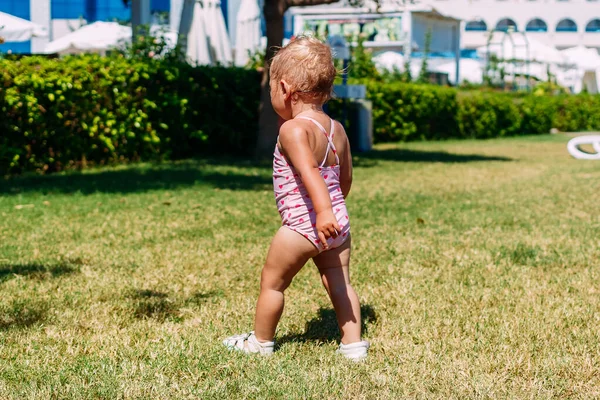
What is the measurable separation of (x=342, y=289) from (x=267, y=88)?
998 centimetres

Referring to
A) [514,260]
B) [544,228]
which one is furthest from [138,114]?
[514,260]

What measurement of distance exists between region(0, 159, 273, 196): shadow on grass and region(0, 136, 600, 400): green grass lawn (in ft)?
0.65

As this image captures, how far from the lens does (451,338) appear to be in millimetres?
3654

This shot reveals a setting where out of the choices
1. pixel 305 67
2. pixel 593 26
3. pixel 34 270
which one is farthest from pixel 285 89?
pixel 593 26

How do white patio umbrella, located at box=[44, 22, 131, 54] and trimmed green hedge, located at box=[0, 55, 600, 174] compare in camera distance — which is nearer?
trimmed green hedge, located at box=[0, 55, 600, 174]

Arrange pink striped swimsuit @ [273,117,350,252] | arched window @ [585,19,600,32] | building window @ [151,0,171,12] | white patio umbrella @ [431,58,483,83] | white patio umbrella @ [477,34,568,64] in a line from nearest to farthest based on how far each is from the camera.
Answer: pink striped swimsuit @ [273,117,350,252] → building window @ [151,0,171,12] → white patio umbrella @ [477,34,568,64] → white patio umbrella @ [431,58,483,83] → arched window @ [585,19,600,32]

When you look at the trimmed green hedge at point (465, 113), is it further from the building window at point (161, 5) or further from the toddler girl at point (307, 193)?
the toddler girl at point (307, 193)

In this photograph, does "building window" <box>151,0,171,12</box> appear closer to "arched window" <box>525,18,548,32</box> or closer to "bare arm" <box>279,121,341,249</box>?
"bare arm" <box>279,121,341,249</box>

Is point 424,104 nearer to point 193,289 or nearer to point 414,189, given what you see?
point 414,189

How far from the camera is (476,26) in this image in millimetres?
65750

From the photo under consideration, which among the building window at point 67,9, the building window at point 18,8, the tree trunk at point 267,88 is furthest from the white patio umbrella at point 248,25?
the building window at point 18,8

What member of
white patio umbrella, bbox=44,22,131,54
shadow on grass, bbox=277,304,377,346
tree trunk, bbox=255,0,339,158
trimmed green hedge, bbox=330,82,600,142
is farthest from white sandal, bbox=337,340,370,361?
white patio umbrella, bbox=44,22,131,54

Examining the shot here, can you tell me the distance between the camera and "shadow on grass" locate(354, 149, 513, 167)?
46.9ft

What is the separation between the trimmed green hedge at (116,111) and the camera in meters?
10.6
